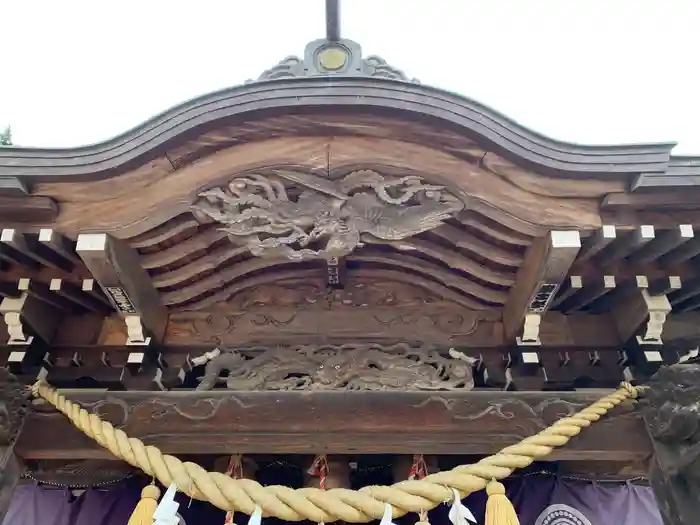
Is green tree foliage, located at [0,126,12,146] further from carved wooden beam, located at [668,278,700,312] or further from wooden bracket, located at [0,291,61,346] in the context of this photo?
carved wooden beam, located at [668,278,700,312]

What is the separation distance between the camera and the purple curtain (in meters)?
4.24

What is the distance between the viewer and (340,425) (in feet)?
11.3

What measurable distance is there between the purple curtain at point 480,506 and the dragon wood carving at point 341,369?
1049 mm

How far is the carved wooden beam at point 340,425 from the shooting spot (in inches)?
135

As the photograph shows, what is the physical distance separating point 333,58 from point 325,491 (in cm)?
304

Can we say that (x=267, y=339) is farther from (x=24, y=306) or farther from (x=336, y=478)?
(x=24, y=306)

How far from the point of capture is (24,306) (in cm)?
389

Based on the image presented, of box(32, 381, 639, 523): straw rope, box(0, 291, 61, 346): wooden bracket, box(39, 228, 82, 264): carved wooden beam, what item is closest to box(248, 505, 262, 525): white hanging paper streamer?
box(32, 381, 639, 523): straw rope

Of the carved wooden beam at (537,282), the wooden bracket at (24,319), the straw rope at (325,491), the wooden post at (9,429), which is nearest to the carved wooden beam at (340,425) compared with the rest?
the wooden post at (9,429)

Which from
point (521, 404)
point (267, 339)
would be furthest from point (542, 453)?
point (267, 339)

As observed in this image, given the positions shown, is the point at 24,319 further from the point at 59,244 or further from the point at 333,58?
Result: the point at 333,58

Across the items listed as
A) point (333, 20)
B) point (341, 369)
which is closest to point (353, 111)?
point (333, 20)

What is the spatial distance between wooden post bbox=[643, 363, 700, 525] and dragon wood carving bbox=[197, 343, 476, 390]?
1.10 m

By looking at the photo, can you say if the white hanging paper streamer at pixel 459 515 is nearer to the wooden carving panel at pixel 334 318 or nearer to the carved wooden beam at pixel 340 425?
the carved wooden beam at pixel 340 425
